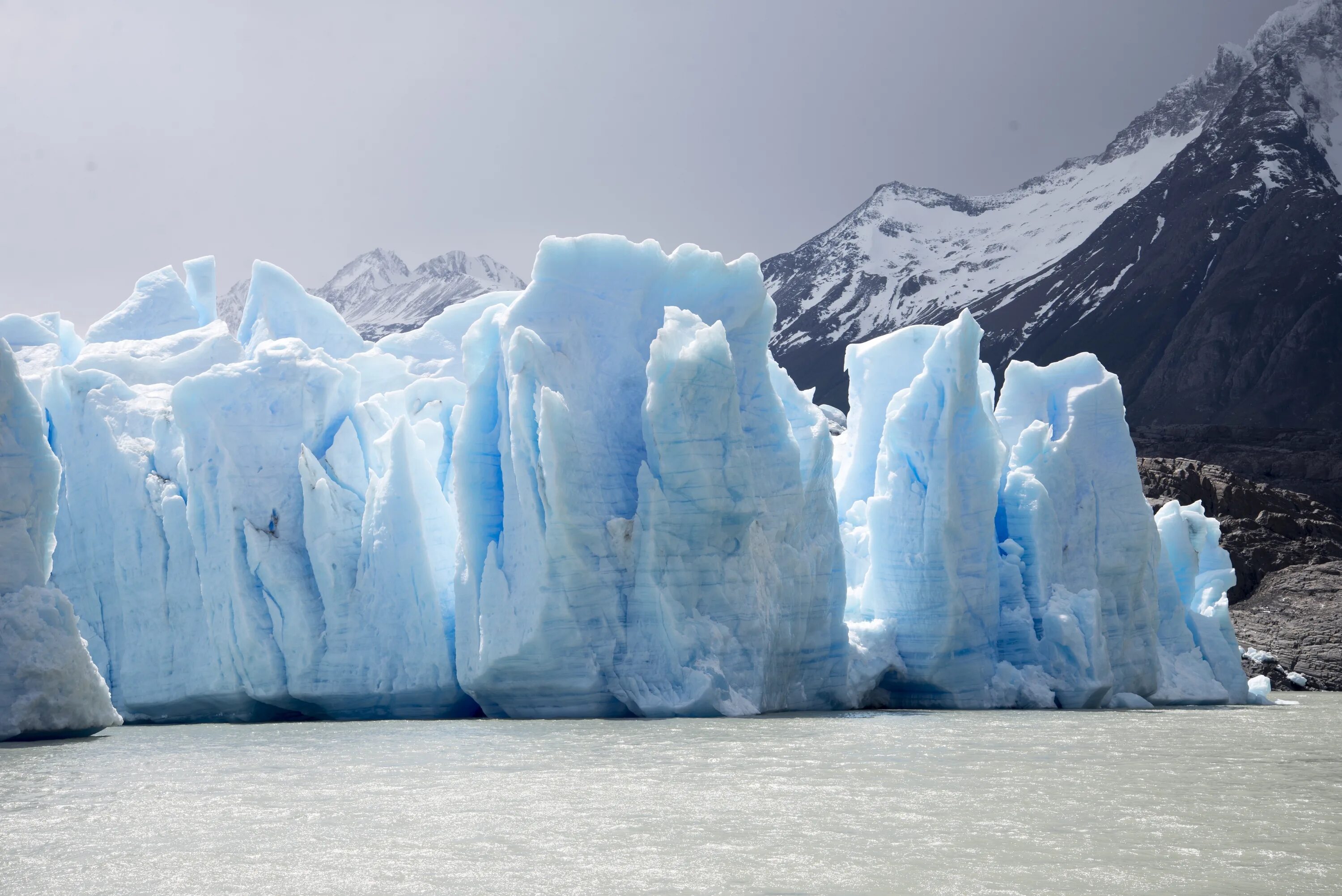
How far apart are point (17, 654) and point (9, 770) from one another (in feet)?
7.81

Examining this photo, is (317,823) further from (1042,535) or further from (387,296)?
(387,296)

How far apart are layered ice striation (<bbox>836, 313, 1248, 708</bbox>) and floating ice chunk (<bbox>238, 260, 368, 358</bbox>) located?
8615 mm

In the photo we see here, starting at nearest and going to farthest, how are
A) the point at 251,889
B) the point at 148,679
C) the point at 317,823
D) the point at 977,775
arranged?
1. the point at 251,889
2. the point at 317,823
3. the point at 977,775
4. the point at 148,679

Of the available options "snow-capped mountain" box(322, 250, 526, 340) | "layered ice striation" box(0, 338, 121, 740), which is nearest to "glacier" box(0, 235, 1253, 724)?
"layered ice striation" box(0, 338, 121, 740)

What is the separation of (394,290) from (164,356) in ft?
298

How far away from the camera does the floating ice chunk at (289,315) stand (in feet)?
72.4

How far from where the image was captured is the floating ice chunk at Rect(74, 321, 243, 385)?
1872 cm

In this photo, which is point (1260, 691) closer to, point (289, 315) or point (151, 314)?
point (289, 315)

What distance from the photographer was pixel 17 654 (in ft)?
39.9

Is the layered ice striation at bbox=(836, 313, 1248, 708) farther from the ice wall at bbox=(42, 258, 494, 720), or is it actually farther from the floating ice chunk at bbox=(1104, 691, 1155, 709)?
the ice wall at bbox=(42, 258, 494, 720)

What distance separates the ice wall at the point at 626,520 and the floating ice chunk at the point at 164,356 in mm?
4899

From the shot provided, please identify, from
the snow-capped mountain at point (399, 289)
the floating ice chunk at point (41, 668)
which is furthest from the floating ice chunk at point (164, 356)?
the snow-capped mountain at point (399, 289)

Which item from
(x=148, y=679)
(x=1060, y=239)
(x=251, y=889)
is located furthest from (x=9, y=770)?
(x=1060, y=239)

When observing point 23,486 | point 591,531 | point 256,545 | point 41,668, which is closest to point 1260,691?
point 591,531
